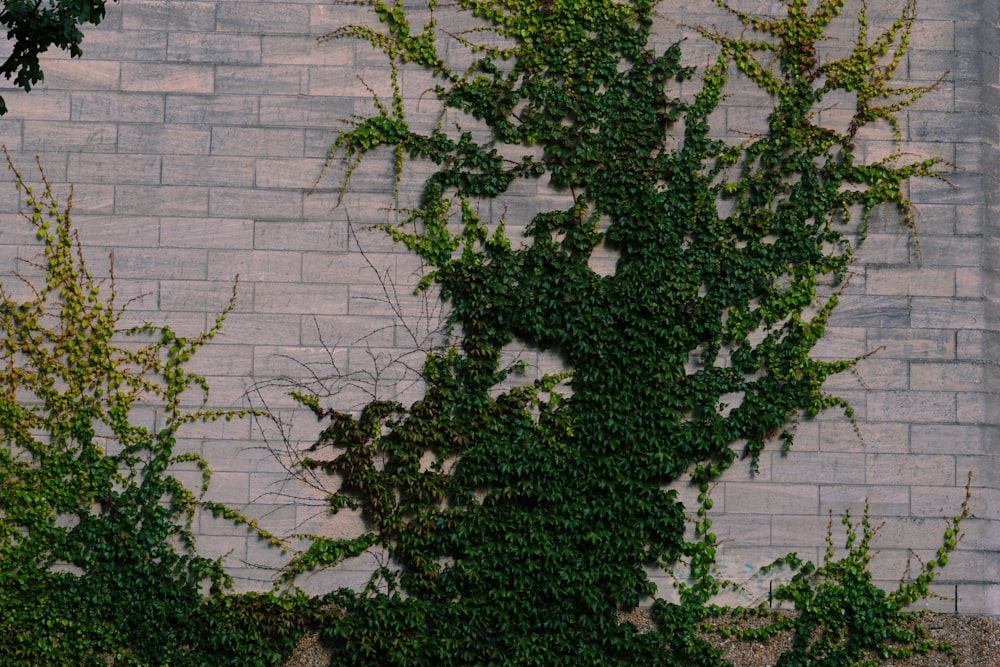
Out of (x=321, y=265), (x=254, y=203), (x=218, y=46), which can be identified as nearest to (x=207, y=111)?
(x=218, y=46)

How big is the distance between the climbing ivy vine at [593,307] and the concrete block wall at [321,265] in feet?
0.57

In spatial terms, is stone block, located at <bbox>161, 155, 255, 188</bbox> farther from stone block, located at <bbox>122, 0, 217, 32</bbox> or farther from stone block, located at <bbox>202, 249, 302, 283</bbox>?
stone block, located at <bbox>122, 0, 217, 32</bbox>

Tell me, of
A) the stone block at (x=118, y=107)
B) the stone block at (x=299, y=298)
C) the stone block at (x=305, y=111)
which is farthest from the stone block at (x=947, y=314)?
the stone block at (x=118, y=107)

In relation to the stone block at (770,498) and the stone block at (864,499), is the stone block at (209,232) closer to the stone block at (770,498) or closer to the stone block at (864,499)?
the stone block at (770,498)

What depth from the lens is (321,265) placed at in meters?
7.18

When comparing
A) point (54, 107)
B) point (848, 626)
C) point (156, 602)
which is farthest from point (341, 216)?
point (848, 626)

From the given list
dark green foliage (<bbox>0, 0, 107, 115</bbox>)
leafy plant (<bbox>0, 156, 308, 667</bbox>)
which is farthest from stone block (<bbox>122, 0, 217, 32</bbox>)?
dark green foliage (<bbox>0, 0, 107, 115</bbox>)

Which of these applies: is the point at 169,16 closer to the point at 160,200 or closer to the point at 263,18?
the point at 263,18

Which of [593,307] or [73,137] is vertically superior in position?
[73,137]

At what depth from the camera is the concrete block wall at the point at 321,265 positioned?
281 inches

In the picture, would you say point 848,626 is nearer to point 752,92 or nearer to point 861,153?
point 861,153

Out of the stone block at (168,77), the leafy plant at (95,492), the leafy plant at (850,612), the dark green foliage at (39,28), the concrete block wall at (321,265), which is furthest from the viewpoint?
the stone block at (168,77)

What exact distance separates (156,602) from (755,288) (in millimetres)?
4479

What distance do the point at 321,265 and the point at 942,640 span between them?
16.0 feet
